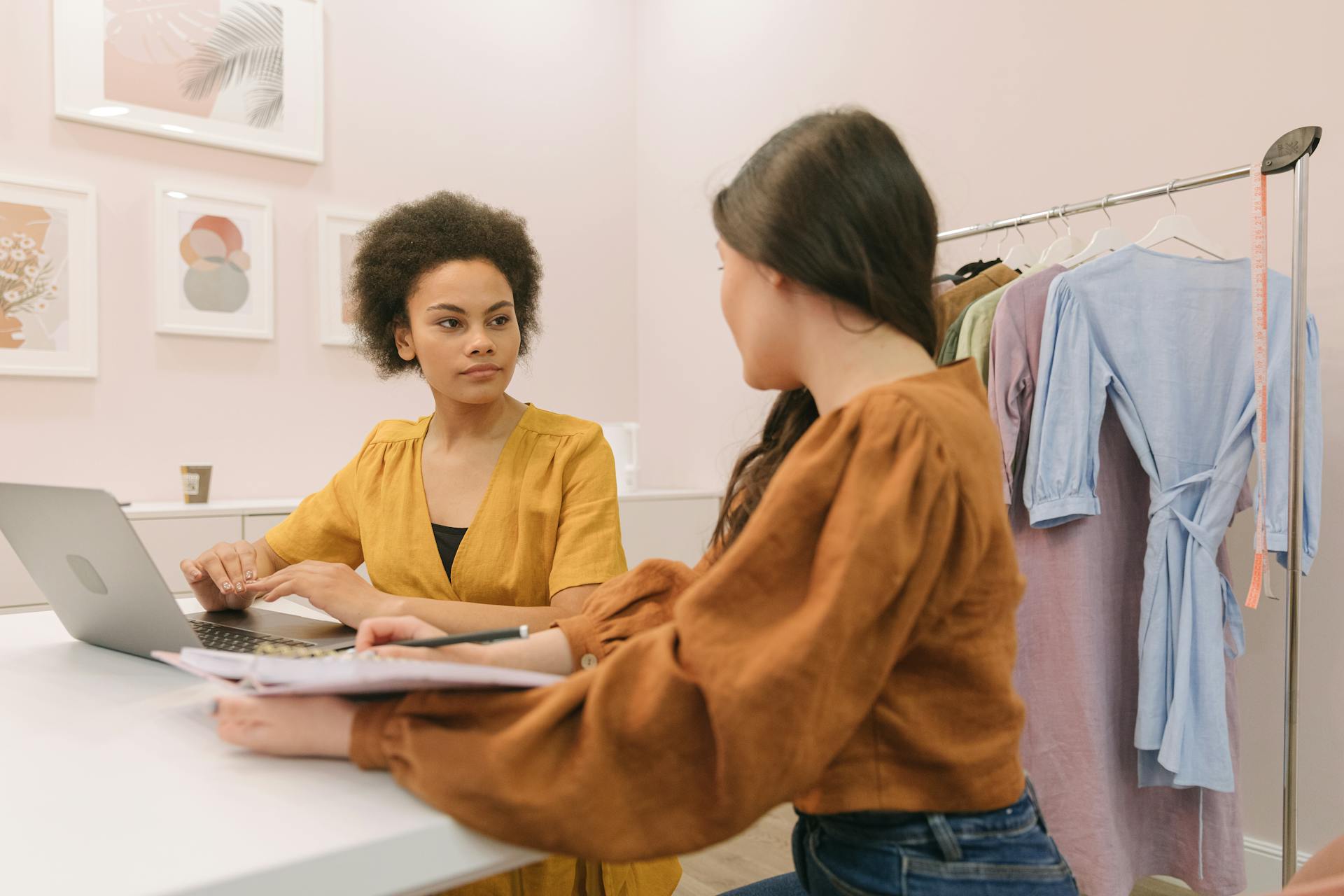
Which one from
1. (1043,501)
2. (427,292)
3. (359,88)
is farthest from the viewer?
(359,88)

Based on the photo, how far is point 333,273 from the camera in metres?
3.33

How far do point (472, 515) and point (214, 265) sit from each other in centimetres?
210

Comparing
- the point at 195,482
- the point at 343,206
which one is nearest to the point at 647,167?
the point at 343,206

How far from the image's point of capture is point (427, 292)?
1.55m

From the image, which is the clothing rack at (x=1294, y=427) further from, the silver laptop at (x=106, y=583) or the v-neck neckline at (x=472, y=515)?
the silver laptop at (x=106, y=583)

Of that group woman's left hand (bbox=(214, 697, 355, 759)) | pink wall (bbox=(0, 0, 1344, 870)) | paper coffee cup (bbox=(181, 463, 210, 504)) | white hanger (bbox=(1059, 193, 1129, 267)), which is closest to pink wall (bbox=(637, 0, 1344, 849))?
pink wall (bbox=(0, 0, 1344, 870))

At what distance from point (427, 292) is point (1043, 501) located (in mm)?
1141

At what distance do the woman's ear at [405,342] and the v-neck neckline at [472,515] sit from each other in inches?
7.0

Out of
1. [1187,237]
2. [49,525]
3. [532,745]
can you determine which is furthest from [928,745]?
[1187,237]

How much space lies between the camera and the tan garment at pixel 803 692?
0.63 metres

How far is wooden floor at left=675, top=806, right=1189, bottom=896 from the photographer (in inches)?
88.0

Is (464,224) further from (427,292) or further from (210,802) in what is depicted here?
(210,802)

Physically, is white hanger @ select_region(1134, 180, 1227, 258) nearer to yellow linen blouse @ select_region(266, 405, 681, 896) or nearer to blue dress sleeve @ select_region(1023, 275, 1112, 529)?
blue dress sleeve @ select_region(1023, 275, 1112, 529)

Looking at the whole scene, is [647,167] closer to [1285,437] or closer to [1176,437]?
[1176,437]
